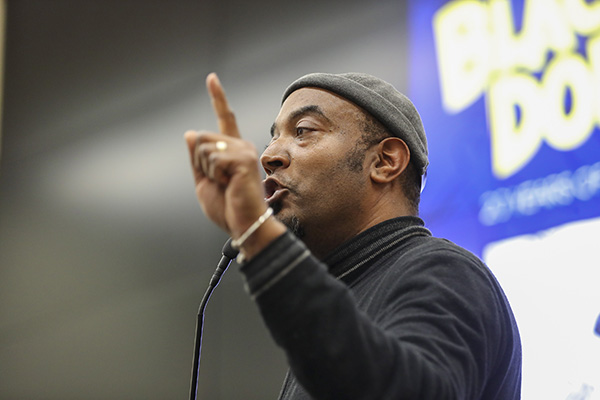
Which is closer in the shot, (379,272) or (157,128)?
(379,272)

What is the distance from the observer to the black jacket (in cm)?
80

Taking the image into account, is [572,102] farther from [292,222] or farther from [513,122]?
[292,222]

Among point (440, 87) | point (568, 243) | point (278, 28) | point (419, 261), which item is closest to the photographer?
point (419, 261)

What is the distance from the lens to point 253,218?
0.84 metres

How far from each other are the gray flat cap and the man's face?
25 mm

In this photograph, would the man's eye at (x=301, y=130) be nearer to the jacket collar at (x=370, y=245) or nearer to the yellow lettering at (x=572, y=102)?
the jacket collar at (x=370, y=245)

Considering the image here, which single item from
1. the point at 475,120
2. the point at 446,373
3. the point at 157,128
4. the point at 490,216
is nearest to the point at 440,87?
the point at 475,120

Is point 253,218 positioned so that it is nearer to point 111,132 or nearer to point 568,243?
point 568,243

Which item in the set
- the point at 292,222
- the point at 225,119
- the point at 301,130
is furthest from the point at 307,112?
the point at 225,119

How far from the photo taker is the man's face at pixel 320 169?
1433 mm

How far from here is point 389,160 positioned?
153 cm

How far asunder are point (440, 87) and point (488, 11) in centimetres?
32

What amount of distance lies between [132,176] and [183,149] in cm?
27

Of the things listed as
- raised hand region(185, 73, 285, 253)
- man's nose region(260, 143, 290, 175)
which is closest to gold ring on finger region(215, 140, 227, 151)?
raised hand region(185, 73, 285, 253)
